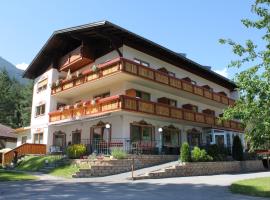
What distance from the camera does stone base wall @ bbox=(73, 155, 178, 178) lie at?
66.0ft

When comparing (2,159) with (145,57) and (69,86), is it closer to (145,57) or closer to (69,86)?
(69,86)

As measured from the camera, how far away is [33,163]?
26.4 meters

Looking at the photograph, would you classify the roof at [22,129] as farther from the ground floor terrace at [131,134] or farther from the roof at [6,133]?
the ground floor terrace at [131,134]

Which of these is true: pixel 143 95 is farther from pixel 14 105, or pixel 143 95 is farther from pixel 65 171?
pixel 14 105

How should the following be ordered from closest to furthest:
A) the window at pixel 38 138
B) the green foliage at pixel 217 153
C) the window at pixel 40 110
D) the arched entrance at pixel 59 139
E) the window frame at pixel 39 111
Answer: the green foliage at pixel 217 153
the arched entrance at pixel 59 139
the window at pixel 38 138
the window frame at pixel 39 111
the window at pixel 40 110

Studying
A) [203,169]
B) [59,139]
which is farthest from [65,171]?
[59,139]

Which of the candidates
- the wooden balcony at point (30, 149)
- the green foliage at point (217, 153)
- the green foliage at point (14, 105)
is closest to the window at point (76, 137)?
A: the wooden balcony at point (30, 149)

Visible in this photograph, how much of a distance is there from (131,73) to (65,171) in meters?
8.59

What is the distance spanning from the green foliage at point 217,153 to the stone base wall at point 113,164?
12.5 feet

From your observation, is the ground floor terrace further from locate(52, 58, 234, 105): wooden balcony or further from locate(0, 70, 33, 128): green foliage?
locate(0, 70, 33, 128): green foliage

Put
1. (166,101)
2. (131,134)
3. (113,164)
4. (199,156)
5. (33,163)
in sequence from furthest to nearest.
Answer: (166,101), (131,134), (33,163), (199,156), (113,164)

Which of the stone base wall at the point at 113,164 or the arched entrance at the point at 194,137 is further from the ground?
the arched entrance at the point at 194,137

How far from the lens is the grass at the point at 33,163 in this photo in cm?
2492

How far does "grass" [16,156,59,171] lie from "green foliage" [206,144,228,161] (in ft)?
39.1
